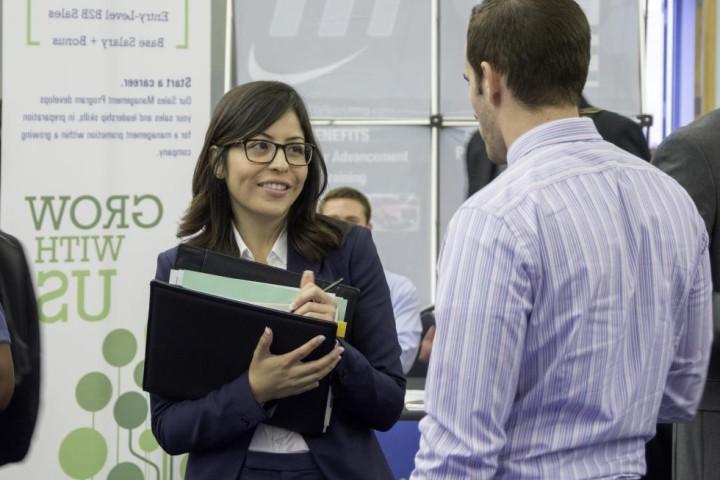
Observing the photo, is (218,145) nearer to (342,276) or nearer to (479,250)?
(342,276)

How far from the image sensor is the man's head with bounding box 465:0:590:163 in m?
1.47

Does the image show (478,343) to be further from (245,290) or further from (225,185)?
(225,185)

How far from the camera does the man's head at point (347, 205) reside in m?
5.30

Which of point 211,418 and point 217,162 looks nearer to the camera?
point 211,418

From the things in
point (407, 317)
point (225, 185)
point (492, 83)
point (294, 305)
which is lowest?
point (407, 317)

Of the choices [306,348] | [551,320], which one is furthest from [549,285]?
[306,348]

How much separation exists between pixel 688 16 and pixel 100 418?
15.5 feet

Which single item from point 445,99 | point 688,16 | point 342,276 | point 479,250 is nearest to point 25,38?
point 342,276

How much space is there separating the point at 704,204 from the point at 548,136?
3.08ft

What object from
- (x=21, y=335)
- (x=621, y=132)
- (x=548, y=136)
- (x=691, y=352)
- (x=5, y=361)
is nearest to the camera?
(x=548, y=136)

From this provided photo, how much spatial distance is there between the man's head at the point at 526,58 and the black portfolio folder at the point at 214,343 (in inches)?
21.1

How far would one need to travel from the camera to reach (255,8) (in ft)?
21.9

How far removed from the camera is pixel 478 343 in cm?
138

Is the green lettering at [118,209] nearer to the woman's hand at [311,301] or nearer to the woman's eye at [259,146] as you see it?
the woman's eye at [259,146]
